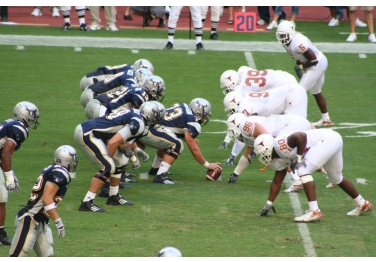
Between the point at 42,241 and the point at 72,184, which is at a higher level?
the point at 42,241

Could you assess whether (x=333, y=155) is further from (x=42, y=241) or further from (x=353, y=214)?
(x=42, y=241)

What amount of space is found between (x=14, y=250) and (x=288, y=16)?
54.6 feet

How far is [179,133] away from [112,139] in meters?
1.66

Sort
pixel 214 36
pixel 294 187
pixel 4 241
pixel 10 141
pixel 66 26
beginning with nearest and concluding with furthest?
1. pixel 4 241
2. pixel 10 141
3. pixel 294 187
4. pixel 214 36
5. pixel 66 26

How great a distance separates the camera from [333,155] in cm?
818

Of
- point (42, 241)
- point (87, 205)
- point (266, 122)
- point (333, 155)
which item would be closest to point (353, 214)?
point (333, 155)

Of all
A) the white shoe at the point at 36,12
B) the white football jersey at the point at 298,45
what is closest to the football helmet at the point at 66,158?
the white football jersey at the point at 298,45

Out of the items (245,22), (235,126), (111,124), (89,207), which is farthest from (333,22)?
(89,207)

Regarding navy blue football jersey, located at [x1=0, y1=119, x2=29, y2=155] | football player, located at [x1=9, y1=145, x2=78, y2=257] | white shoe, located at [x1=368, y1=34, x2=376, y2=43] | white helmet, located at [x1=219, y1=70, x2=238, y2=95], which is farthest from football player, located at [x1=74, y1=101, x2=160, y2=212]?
white shoe, located at [x1=368, y1=34, x2=376, y2=43]

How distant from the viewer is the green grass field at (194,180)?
751 centimetres

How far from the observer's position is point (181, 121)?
10008 mm

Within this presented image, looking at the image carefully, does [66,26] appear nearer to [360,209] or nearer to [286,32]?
[286,32]

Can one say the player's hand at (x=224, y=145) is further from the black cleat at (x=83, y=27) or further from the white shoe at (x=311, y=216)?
the black cleat at (x=83, y=27)

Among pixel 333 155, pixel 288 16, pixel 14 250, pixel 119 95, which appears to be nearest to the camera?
pixel 14 250
